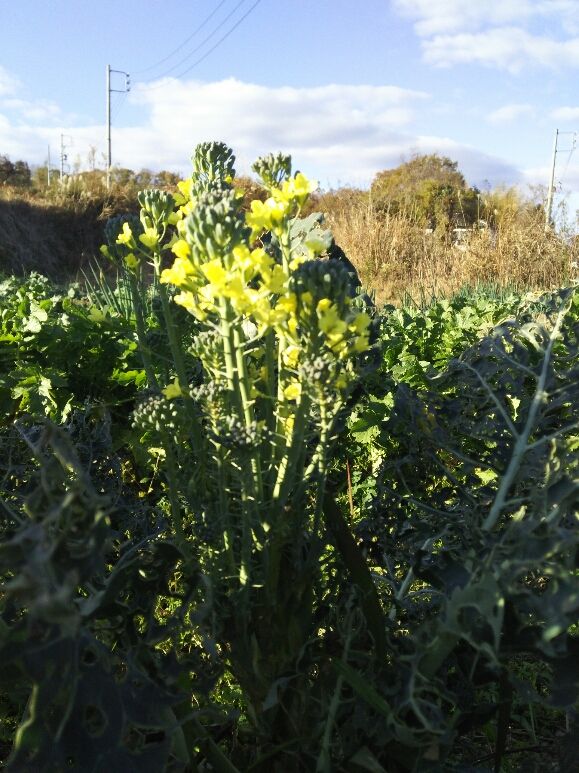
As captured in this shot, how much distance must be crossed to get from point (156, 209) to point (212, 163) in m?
0.15

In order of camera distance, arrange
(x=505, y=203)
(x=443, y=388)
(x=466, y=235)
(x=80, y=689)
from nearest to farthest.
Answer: (x=80, y=689)
(x=443, y=388)
(x=466, y=235)
(x=505, y=203)

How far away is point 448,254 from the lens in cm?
1213

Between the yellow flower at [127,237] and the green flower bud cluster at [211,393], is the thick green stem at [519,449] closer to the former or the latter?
the green flower bud cluster at [211,393]

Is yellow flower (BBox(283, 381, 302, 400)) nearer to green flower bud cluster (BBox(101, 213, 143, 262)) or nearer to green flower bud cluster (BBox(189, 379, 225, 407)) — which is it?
green flower bud cluster (BBox(189, 379, 225, 407))

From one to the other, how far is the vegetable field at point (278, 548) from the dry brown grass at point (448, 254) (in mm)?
8554

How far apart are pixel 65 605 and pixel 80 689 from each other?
0.22 meters

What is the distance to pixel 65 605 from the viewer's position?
669 mm

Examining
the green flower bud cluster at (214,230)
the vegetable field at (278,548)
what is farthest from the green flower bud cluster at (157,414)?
the green flower bud cluster at (214,230)

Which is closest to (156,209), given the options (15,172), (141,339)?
(141,339)

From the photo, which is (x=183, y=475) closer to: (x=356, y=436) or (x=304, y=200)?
(x=304, y=200)

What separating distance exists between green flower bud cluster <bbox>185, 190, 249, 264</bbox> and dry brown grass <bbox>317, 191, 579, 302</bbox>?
8.95 m

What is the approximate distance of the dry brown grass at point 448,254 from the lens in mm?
10875

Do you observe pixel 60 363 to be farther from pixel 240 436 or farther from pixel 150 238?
pixel 240 436

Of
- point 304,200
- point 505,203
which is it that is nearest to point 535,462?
point 304,200
